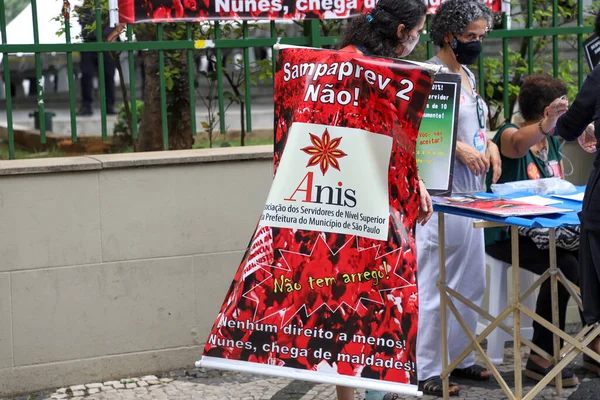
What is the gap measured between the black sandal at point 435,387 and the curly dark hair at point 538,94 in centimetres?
143

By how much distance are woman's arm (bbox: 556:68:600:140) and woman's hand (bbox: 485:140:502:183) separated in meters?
0.59

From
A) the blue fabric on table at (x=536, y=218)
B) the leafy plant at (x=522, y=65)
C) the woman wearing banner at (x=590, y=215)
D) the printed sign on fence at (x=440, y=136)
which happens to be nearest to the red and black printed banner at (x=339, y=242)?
the blue fabric on table at (x=536, y=218)

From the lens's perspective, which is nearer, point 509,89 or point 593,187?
point 593,187

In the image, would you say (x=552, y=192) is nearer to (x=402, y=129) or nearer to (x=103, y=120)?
(x=402, y=129)

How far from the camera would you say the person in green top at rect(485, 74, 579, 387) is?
16.1 feet

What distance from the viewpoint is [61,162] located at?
16.2 ft

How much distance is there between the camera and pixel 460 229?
4895 mm

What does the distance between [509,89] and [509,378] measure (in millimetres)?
1990

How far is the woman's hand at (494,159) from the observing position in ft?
16.1

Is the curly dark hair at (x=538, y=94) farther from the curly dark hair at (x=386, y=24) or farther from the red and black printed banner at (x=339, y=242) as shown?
the red and black printed banner at (x=339, y=242)

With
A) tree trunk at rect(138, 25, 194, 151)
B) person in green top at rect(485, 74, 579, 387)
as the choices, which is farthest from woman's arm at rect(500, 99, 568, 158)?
tree trunk at rect(138, 25, 194, 151)

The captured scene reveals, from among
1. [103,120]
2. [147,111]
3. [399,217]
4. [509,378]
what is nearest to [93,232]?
[103,120]

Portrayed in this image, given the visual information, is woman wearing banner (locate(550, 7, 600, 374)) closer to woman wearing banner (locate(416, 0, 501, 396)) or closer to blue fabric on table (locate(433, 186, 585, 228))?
blue fabric on table (locate(433, 186, 585, 228))

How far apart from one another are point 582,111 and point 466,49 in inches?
29.4
